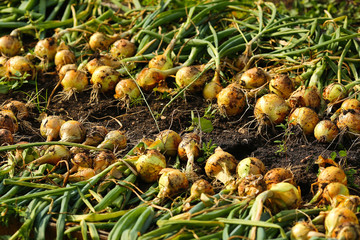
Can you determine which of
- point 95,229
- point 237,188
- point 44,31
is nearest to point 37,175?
point 95,229

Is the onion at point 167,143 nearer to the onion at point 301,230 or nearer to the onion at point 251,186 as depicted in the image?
the onion at point 251,186

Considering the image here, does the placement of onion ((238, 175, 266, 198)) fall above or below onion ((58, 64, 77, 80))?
below

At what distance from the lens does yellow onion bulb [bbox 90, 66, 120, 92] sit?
150 inches

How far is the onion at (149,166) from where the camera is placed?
276 centimetres

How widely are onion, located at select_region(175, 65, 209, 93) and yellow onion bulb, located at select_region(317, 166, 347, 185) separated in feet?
4.66

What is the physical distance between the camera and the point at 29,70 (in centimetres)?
414

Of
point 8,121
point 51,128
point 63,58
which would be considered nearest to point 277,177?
point 51,128

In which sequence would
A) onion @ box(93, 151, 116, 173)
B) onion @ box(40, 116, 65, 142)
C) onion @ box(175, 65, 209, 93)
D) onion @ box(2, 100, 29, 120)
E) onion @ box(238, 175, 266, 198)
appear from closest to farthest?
onion @ box(238, 175, 266, 198)
onion @ box(93, 151, 116, 173)
onion @ box(40, 116, 65, 142)
onion @ box(2, 100, 29, 120)
onion @ box(175, 65, 209, 93)

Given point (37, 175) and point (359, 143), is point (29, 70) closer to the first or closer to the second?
point (37, 175)

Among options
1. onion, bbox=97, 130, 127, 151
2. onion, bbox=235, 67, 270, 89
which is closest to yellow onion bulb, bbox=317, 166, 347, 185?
onion, bbox=235, 67, 270, 89

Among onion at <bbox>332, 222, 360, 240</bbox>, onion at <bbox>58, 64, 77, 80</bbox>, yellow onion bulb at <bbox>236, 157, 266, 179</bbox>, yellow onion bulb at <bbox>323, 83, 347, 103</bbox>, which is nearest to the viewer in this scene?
onion at <bbox>332, 222, 360, 240</bbox>

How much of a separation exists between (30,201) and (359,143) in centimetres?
199

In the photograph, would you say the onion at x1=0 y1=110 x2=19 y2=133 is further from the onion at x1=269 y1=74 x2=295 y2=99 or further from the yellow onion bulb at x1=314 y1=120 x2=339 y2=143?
the yellow onion bulb at x1=314 y1=120 x2=339 y2=143

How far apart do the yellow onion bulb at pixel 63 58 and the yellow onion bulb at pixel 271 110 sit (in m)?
1.82
